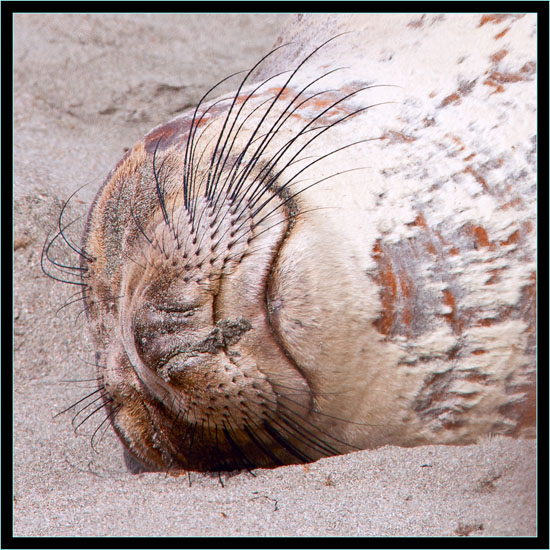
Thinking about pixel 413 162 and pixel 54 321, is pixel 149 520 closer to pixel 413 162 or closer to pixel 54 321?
pixel 413 162

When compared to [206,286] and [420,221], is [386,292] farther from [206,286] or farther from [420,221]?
[206,286]

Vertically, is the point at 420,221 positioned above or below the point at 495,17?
below

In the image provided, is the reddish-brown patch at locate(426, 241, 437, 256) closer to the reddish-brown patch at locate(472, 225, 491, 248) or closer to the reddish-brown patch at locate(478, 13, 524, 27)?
the reddish-brown patch at locate(472, 225, 491, 248)

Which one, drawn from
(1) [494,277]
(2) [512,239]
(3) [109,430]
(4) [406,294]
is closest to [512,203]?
(2) [512,239]

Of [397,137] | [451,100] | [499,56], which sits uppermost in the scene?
[499,56]

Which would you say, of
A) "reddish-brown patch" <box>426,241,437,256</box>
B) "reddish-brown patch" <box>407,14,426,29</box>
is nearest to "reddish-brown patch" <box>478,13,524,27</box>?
"reddish-brown patch" <box>407,14,426,29</box>
